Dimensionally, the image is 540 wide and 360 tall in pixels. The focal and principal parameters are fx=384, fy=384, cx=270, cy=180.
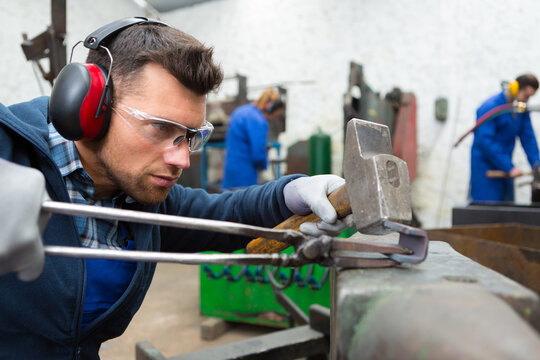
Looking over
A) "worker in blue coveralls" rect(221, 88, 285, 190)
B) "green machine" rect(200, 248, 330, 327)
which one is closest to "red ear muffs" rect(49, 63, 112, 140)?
"green machine" rect(200, 248, 330, 327)

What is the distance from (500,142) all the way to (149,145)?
Result: 12.5ft

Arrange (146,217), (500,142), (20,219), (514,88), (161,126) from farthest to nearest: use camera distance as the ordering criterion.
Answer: (500,142) < (514,88) < (161,126) < (146,217) < (20,219)

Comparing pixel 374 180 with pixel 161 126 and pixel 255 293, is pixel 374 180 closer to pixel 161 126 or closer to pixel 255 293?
pixel 161 126

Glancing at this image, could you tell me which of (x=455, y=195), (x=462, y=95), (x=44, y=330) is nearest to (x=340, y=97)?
(x=462, y=95)

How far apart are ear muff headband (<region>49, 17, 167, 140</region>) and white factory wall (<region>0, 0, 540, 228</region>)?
410 cm

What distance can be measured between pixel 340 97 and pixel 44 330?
18.8 ft

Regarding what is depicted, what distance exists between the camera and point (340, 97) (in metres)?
6.09

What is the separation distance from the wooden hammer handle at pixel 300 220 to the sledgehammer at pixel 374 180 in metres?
0.15

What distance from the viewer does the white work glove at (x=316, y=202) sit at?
0.99 m

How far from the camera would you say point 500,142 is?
3.78m

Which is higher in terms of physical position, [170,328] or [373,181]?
[373,181]

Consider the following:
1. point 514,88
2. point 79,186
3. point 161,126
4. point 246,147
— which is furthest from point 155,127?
point 514,88

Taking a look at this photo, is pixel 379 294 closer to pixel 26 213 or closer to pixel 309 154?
pixel 26 213

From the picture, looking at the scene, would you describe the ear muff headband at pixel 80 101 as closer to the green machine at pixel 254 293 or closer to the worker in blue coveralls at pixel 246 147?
the green machine at pixel 254 293
